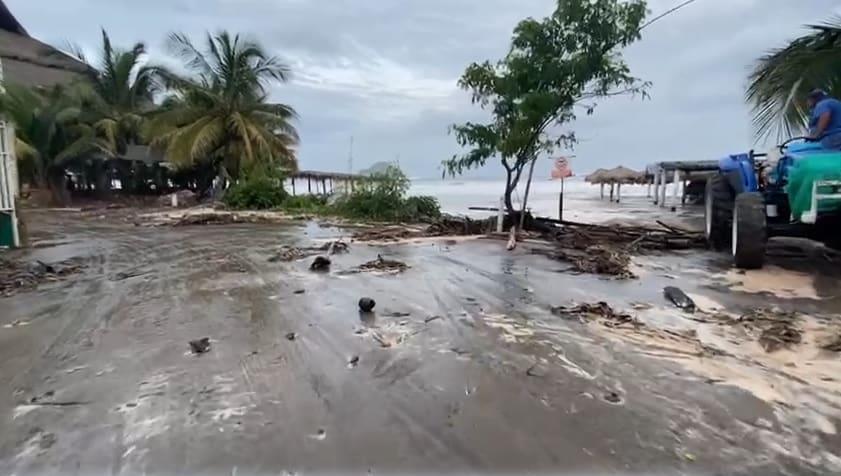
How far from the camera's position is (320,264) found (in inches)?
322

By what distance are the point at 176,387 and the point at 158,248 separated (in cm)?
793

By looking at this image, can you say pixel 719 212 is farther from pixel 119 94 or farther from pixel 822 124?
pixel 119 94

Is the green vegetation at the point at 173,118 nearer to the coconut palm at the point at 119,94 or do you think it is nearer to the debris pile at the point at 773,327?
the coconut palm at the point at 119,94

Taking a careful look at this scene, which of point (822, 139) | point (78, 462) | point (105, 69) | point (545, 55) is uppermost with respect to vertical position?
point (105, 69)

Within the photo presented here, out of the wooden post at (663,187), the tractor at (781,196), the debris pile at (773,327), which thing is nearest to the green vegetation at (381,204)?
the tractor at (781,196)

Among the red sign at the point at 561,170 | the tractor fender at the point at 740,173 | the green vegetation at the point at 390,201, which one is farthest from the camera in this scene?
the green vegetation at the point at 390,201

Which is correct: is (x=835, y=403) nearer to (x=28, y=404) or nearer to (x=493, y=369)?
(x=493, y=369)

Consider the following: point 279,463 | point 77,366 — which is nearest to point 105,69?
point 77,366

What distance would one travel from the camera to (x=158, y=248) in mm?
10766

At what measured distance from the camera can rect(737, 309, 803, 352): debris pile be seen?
14.3 ft

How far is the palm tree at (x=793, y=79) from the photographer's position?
28.2ft

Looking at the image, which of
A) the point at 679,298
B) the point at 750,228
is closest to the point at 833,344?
the point at 679,298

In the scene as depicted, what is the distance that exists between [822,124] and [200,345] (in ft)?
23.8

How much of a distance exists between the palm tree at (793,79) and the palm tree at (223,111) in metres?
19.4
